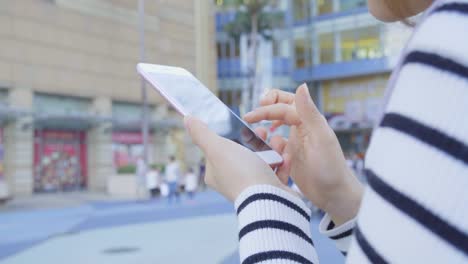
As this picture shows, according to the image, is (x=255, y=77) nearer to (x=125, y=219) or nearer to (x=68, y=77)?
(x=68, y=77)

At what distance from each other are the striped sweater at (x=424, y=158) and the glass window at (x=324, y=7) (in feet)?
122

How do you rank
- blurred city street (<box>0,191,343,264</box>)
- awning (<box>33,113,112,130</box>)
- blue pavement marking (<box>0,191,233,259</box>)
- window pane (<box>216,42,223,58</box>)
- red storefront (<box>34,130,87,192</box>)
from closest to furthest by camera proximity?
blurred city street (<box>0,191,343,264</box>), blue pavement marking (<box>0,191,233,259</box>), awning (<box>33,113,112,130</box>), red storefront (<box>34,130,87,192</box>), window pane (<box>216,42,223,58</box>)

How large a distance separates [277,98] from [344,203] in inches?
15.7

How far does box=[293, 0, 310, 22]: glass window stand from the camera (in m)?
37.7

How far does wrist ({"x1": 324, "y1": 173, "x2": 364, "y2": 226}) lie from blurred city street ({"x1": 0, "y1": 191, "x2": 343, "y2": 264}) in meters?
3.06

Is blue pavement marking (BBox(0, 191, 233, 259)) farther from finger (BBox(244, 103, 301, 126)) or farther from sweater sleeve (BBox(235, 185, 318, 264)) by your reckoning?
sweater sleeve (BBox(235, 185, 318, 264))

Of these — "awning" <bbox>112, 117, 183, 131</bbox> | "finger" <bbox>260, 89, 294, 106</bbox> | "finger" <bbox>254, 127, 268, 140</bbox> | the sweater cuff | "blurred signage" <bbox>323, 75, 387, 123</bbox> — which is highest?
"blurred signage" <bbox>323, 75, 387, 123</bbox>

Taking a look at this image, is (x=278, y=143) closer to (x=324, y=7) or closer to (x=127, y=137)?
(x=127, y=137)

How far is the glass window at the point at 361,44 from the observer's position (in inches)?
1353

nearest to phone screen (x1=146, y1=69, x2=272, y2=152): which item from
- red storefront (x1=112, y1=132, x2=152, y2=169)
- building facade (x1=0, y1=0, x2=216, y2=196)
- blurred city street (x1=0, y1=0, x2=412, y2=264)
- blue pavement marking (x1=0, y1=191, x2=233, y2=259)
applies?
blurred city street (x1=0, y1=0, x2=412, y2=264)

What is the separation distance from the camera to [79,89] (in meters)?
26.0

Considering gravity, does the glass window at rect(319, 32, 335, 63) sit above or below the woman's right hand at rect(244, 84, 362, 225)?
above

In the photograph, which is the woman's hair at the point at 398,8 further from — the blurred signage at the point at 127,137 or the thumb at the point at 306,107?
the blurred signage at the point at 127,137

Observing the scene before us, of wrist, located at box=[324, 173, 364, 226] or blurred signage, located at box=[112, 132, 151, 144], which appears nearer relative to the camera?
wrist, located at box=[324, 173, 364, 226]
